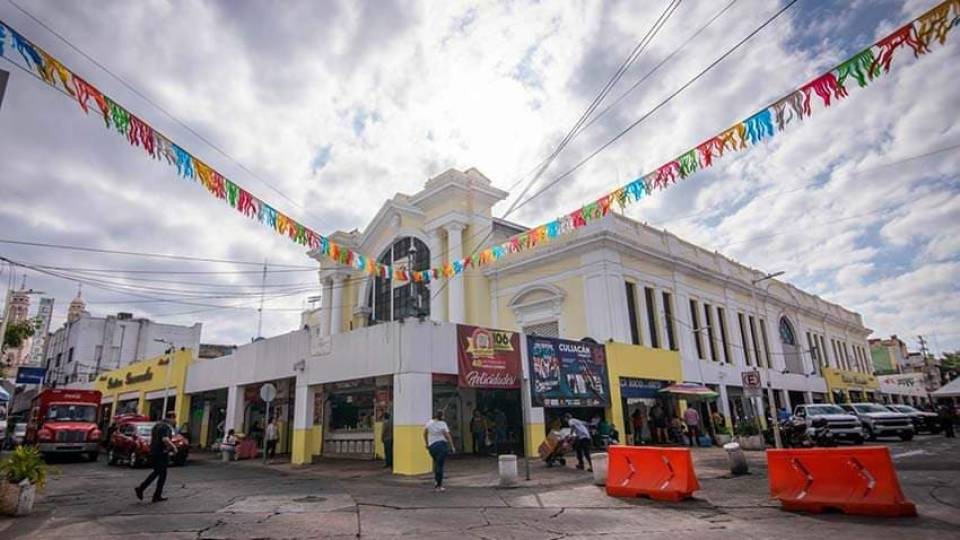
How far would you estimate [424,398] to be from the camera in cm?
1708

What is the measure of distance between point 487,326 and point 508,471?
55.4 ft

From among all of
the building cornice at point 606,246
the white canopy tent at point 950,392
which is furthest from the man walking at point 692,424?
the white canopy tent at point 950,392

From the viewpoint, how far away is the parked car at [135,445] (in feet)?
65.1

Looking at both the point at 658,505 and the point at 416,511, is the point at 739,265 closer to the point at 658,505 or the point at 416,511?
the point at 658,505

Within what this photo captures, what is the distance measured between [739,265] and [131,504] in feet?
118

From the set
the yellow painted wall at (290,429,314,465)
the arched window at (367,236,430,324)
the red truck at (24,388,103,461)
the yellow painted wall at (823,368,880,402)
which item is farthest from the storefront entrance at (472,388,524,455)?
the yellow painted wall at (823,368,880,402)

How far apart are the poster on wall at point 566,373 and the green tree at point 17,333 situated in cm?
2801

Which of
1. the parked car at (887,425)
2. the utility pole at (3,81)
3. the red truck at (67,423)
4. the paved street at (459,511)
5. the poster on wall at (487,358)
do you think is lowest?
the paved street at (459,511)

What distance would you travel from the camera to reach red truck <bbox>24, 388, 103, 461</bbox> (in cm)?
2252

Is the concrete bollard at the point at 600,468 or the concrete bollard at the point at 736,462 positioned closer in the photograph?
the concrete bollard at the point at 600,468

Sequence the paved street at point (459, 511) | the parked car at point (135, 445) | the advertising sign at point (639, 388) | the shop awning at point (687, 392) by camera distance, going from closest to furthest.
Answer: the paved street at point (459, 511)
the parked car at point (135, 445)
the advertising sign at point (639, 388)
the shop awning at point (687, 392)

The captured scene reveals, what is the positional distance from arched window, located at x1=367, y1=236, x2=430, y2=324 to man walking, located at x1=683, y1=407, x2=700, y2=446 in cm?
1405

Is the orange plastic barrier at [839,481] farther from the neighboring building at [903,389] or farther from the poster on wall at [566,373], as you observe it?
the neighboring building at [903,389]

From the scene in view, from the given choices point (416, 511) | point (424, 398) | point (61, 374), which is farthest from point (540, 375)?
point (61, 374)
